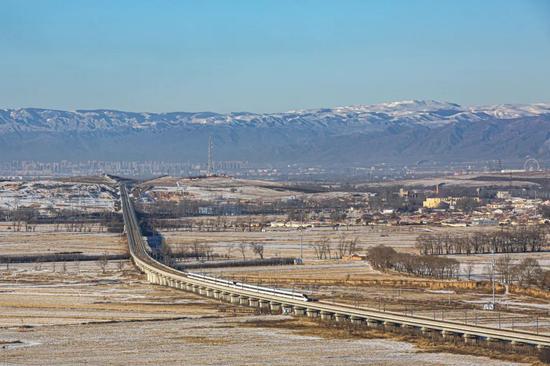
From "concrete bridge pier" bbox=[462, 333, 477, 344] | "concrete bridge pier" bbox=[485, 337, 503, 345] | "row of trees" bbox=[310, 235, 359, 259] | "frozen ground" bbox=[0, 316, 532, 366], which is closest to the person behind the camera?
"frozen ground" bbox=[0, 316, 532, 366]

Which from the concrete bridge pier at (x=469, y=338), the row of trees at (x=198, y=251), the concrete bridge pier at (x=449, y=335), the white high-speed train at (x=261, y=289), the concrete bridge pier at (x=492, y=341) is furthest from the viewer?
the row of trees at (x=198, y=251)

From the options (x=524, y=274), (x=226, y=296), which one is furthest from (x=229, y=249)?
(x=226, y=296)

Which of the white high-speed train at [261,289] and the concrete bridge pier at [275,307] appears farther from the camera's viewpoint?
the white high-speed train at [261,289]

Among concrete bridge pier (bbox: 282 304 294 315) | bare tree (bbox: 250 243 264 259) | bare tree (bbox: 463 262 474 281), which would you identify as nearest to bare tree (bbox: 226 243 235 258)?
bare tree (bbox: 250 243 264 259)

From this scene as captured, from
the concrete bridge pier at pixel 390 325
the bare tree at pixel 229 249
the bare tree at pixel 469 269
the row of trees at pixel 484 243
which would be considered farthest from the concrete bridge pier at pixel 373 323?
the bare tree at pixel 229 249

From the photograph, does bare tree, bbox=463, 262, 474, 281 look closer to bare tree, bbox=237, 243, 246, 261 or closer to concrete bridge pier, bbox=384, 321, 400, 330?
bare tree, bbox=237, 243, 246, 261

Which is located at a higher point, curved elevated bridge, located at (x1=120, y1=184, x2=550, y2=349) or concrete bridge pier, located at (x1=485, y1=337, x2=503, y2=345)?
curved elevated bridge, located at (x1=120, y1=184, x2=550, y2=349)

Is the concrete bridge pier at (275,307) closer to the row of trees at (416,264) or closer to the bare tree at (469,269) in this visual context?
the bare tree at (469,269)

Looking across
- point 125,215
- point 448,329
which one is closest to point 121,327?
point 448,329
